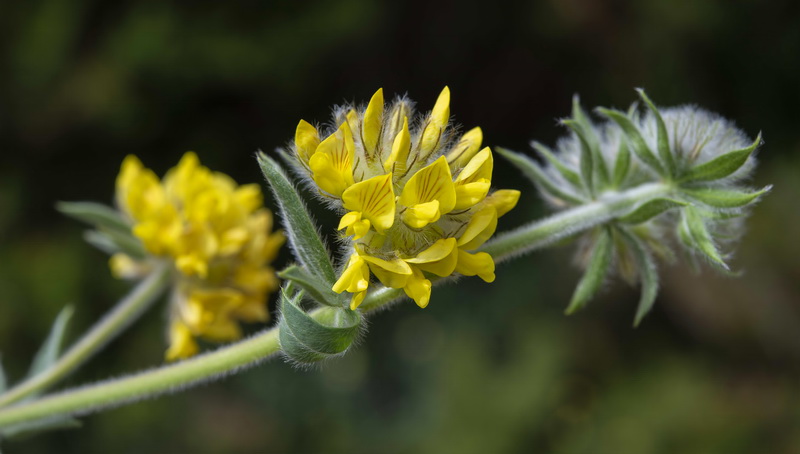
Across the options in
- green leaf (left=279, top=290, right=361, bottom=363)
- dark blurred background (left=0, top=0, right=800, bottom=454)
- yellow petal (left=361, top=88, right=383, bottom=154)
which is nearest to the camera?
green leaf (left=279, top=290, right=361, bottom=363)

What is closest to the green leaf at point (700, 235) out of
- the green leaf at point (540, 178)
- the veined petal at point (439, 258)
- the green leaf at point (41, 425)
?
the green leaf at point (540, 178)

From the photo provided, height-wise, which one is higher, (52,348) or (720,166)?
(720,166)

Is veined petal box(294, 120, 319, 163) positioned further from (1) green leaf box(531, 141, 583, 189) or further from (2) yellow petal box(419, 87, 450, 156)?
(1) green leaf box(531, 141, 583, 189)

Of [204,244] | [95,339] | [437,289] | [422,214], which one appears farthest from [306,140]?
[437,289]

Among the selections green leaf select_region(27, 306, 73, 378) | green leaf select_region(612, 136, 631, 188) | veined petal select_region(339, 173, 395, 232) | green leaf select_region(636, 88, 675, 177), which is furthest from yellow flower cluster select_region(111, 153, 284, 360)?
green leaf select_region(636, 88, 675, 177)

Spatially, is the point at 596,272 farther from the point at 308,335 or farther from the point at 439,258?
the point at 308,335

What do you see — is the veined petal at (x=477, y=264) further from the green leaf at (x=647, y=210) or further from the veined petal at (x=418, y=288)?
the green leaf at (x=647, y=210)
